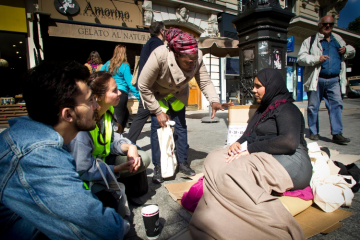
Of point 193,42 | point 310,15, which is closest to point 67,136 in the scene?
point 193,42

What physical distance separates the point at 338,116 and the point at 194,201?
Answer: 3519 millimetres

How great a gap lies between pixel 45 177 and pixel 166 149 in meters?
1.79

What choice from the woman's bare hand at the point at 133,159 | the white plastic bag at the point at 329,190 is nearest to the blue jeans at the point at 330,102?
the white plastic bag at the point at 329,190

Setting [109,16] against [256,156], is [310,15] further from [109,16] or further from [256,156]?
[256,156]

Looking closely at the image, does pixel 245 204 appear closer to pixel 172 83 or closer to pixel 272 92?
pixel 272 92

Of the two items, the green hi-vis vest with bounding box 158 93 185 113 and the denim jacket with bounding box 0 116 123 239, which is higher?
the green hi-vis vest with bounding box 158 93 185 113

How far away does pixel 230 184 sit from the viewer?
163cm

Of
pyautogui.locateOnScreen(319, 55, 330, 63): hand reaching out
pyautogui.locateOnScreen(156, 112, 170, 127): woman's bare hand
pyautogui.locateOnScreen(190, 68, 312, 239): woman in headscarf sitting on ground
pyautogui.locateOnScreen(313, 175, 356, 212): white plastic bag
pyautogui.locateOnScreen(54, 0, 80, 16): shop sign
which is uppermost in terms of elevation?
pyautogui.locateOnScreen(54, 0, 80, 16): shop sign

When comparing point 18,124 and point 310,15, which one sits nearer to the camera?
point 18,124

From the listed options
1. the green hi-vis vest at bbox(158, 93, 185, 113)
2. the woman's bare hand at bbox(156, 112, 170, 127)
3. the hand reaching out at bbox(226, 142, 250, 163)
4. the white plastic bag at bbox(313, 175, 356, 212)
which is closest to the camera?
the white plastic bag at bbox(313, 175, 356, 212)

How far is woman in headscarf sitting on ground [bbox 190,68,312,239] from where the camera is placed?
1428mm

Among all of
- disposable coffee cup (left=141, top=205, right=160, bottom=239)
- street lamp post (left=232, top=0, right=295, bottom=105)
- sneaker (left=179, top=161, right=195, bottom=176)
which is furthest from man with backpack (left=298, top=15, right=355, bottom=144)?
disposable coffee cup (left=141, top=205, right=160, bottom=239)

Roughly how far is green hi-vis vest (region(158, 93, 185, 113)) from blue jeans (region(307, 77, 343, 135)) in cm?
281

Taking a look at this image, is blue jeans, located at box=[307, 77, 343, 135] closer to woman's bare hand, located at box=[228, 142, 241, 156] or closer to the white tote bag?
woman's bare hand, located at box=[228, 142, 241, 156]
